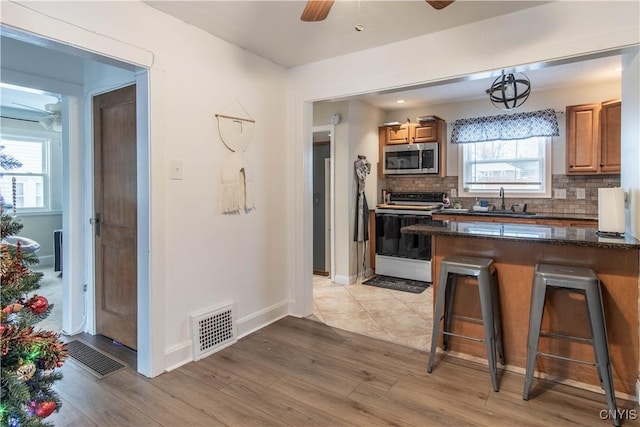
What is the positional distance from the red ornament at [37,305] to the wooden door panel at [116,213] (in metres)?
1.25

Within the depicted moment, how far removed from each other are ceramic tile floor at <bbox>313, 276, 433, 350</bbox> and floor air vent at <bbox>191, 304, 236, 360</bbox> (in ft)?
3.09

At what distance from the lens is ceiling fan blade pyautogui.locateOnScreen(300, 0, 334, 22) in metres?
1.72

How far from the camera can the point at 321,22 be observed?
8.27 ft

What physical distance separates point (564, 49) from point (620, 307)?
64.1 inches

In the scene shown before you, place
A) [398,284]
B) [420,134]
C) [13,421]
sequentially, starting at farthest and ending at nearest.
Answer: [420,134], [398,284], [13,421]

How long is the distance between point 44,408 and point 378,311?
281 cm

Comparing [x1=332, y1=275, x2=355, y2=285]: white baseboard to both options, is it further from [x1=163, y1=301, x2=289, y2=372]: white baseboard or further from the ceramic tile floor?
[x1=163, y1=301, x2=289, y2=372]: white baseboard

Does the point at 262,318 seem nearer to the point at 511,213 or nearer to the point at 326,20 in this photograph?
the point at 326,20

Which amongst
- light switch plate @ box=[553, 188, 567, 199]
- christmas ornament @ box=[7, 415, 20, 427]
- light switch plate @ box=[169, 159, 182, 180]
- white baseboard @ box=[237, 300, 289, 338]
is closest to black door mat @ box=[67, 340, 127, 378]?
white baseboard @ box=[237, 300, 289, 338]

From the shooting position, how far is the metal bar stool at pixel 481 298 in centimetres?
221

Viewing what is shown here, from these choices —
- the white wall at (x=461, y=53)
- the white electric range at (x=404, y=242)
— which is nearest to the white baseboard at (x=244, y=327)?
the white wall at (x=461, y=53)

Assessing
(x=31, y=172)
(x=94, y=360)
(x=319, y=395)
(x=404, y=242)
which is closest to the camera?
(x=319, y=395)

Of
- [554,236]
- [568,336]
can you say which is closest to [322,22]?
[554,236]

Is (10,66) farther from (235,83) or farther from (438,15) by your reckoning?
(438,15)
